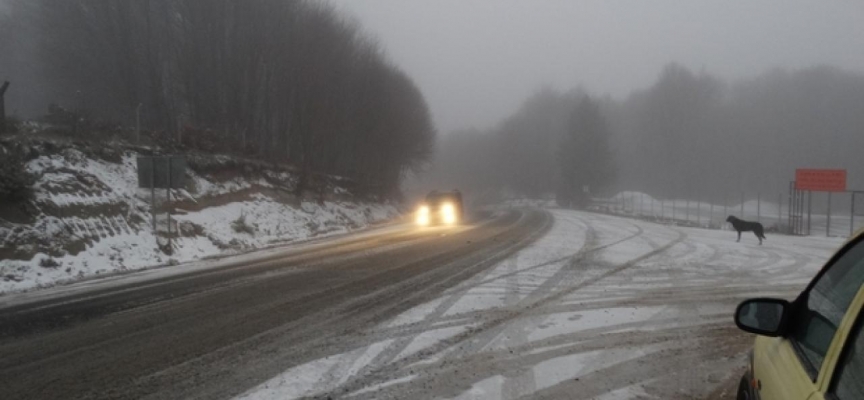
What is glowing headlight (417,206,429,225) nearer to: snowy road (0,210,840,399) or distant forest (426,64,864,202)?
snowy road (0,210,840,399)

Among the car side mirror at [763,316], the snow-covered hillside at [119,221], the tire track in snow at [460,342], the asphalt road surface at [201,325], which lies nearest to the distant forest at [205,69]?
the snow-covered hillside at [119,221]

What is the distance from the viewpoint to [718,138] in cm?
7512

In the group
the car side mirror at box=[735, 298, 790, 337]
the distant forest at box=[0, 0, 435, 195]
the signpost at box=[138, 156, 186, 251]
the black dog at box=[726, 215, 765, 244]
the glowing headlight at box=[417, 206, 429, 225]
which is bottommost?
the glowing headlight at box=[417, 206, 429, 225]

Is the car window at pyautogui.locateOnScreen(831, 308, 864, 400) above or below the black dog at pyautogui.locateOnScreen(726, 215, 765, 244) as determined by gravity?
above

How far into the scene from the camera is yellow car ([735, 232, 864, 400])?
196 cm

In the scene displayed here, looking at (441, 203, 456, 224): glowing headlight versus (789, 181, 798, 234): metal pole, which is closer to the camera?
(789, 181, 798, 234): metal pole

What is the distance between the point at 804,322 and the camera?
2.66 meters

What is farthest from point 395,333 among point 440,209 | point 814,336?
point 440,209

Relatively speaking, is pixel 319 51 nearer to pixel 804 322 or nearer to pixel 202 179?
pixel 202 179

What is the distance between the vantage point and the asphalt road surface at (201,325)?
5.21 metres

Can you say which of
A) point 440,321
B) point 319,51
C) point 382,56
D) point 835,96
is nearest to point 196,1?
point 319,51

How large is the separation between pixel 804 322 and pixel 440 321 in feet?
16.6

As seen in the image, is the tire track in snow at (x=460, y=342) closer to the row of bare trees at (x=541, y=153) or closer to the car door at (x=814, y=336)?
the car door at (x=814, y=336)

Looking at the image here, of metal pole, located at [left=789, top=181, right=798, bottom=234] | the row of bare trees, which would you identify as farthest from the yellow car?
the row of bare trees
